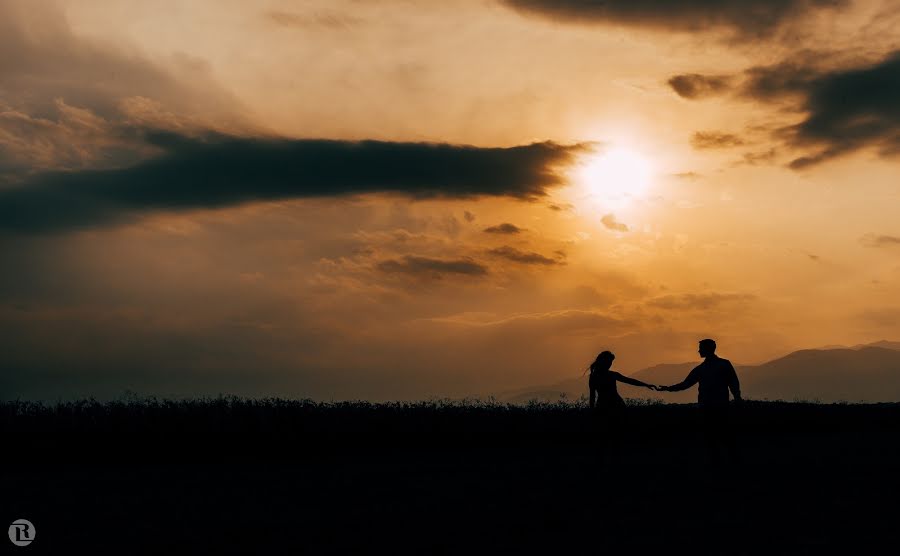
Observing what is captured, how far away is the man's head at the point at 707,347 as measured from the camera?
18.5 metres

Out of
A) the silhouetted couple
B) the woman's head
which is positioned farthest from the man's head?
the woman's head

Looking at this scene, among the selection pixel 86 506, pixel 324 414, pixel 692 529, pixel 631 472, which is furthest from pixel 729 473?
pixel 324 414

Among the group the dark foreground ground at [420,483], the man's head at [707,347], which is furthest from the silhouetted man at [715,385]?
the dark foreground ground at [420,483]

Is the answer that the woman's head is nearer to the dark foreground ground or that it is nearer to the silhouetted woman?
the silhouetted woman

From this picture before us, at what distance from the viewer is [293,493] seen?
1816 centimetres

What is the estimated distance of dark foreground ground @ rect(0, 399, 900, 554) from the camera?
12461 mm

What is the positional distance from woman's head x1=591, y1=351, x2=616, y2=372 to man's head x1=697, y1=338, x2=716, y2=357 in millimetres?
2135

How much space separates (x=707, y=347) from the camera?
1848cm

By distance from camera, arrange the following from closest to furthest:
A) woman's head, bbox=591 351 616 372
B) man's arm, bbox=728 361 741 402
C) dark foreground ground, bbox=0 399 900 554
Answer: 1. dark foreground ground, bbox=0 399 900 554
2. man's arm, bbox=728 361 741 402
3. woman's head, bbox=591 351 616 372

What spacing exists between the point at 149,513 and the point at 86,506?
180 cm

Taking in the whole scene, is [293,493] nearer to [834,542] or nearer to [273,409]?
[834,542]

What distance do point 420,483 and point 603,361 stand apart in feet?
15.3

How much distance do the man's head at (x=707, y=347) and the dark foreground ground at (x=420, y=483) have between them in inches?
99.9

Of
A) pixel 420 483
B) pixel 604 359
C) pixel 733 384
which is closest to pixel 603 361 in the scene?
pixel 604 359
